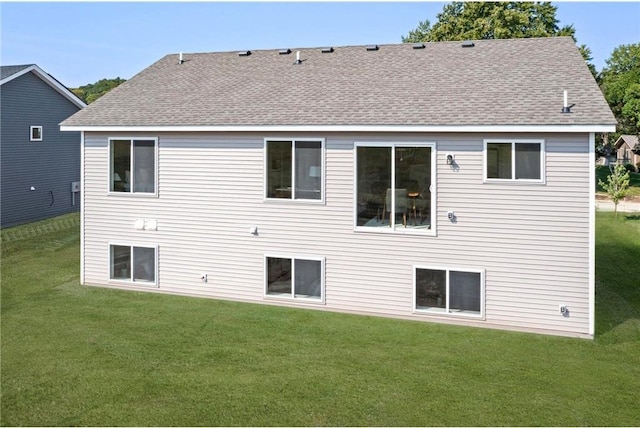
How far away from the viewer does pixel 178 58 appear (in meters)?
14.4

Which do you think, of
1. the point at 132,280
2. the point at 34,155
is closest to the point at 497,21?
the point at 34,155

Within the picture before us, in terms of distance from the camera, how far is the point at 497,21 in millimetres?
27672

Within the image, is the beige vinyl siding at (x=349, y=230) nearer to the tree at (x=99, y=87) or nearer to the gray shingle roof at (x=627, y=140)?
the tree at (x=99, y=87)

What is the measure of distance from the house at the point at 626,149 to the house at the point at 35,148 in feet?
183

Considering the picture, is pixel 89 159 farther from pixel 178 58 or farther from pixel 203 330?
pixel 203 330

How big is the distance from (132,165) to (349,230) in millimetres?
5049

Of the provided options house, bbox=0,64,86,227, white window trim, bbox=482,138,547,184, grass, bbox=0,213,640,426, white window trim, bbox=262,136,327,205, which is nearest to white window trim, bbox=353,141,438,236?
white window trim, bbox=262,136,327,205

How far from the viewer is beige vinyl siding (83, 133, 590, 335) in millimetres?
8508

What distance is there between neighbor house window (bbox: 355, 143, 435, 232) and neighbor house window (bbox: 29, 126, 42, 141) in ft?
51.8

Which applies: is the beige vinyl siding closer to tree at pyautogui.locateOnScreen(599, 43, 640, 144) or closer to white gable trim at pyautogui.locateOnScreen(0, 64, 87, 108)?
white gable trim at pyautogui.locateOnScreen(0, 64, 87, 108)

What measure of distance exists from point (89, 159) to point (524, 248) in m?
9.23

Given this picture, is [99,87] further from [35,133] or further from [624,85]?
[624,85]

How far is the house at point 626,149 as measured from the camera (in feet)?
185

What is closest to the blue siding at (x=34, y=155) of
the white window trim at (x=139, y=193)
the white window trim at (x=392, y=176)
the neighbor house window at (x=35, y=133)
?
the neighbor house window at (x=35, y=133)
